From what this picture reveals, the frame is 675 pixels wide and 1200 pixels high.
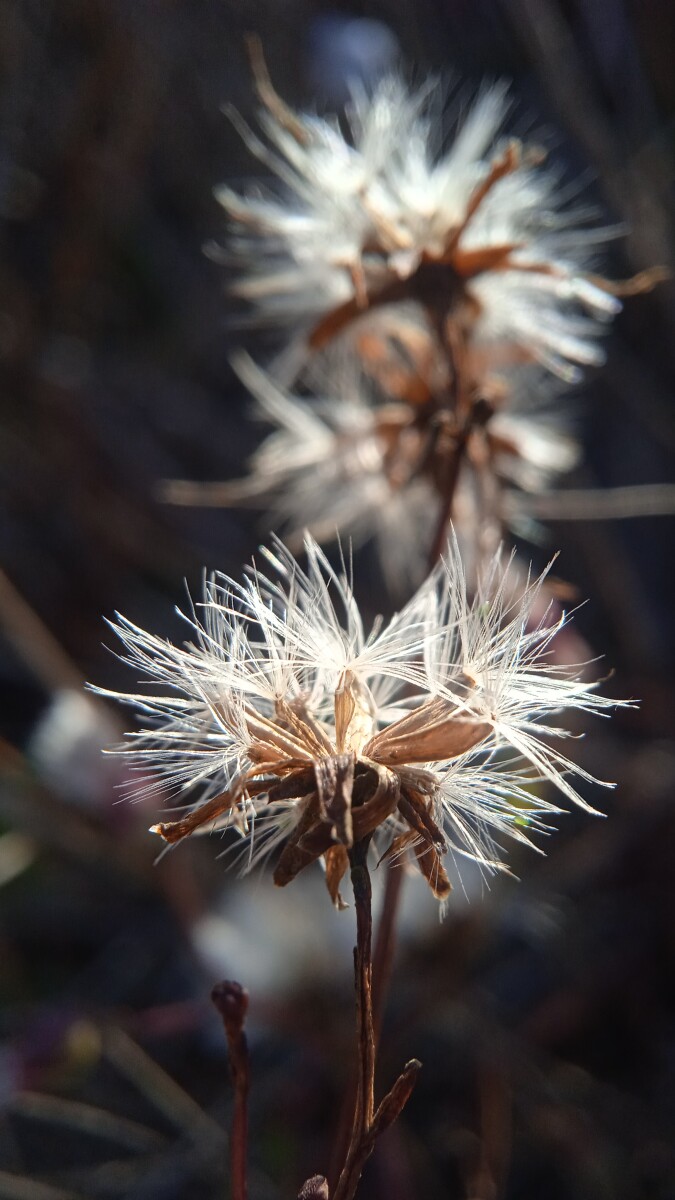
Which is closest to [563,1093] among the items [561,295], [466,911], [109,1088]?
[466,911]

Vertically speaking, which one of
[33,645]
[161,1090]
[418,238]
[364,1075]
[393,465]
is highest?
[418,238]

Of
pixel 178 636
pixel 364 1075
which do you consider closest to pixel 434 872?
pixel 364 1075

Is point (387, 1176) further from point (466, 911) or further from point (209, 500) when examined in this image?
point (209, 500)

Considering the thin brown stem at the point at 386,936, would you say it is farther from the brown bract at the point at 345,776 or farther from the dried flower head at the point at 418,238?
the dried flower head at the point at 418,238

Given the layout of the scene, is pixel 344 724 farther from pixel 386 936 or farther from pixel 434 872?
pixel 386 936

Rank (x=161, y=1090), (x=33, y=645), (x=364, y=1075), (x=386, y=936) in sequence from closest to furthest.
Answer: (x=364, y=1075), (x=386, y=936), (x=161, y=1090), (x=33, y=645)

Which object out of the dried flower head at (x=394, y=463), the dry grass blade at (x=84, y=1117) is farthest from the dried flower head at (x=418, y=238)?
the dry grass blade at (x=84, y=1117)

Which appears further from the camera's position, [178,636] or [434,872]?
[178,636]

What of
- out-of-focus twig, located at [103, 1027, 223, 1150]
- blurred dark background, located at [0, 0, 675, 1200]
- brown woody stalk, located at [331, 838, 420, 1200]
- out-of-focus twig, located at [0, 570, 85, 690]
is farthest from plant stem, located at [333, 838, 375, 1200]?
out-of-focus twig, located at [0, 570, 85, 690]
